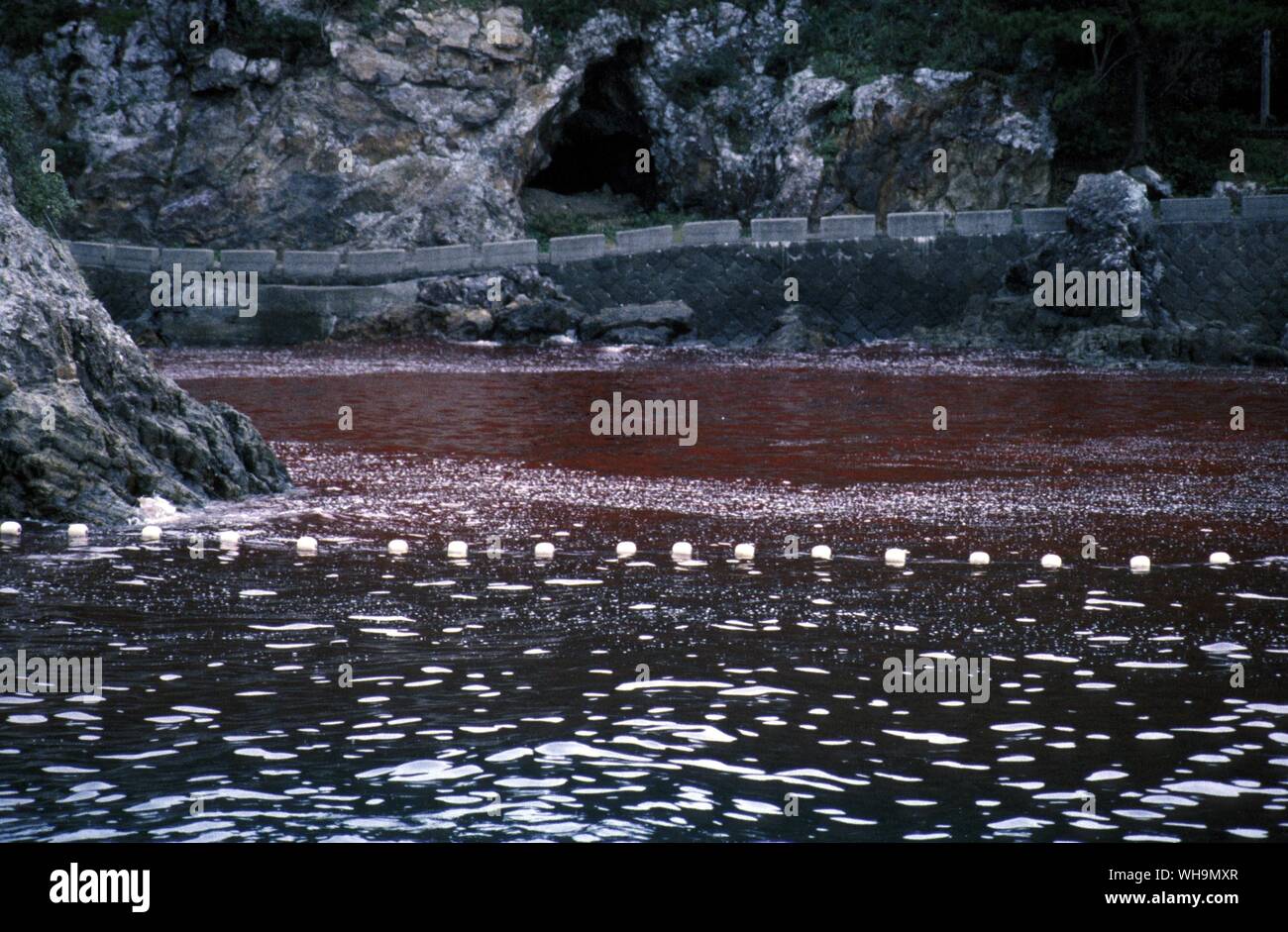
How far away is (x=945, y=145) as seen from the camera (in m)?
41.0

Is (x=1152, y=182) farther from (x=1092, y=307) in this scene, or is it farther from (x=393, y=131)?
(x=393, y=131)

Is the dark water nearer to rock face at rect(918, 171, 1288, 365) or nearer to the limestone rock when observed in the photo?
rock face at rect(918, 171, 1288, 365)

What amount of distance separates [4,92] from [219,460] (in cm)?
1951

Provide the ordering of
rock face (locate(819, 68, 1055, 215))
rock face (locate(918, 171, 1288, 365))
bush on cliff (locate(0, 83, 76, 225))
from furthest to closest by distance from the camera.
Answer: rock face (locate(819, 68, 1055, 215)), rock face (locate(918, 171, 1288, 365)), bush on cliff (locate(0, 83, 76, 225))

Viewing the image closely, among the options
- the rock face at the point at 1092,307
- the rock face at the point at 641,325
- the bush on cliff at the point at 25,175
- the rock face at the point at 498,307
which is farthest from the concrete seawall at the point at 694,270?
the bush on cliff at the point at 25,175

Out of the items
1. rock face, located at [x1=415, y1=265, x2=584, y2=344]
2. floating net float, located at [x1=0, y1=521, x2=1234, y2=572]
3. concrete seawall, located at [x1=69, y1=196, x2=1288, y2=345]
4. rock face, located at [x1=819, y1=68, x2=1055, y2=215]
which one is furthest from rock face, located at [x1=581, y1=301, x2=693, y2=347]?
floating net float, located at [x1=0, y1=521, x2=1234, y2=572]

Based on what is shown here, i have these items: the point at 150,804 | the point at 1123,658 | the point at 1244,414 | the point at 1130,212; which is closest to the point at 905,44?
the point at 1130,212

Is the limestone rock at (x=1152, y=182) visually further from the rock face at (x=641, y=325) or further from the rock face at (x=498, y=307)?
the rock face at (x=498, y=307)

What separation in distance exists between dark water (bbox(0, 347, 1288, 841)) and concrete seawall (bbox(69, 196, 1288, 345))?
19.3 meters

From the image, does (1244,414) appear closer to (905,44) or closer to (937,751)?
(937,751)

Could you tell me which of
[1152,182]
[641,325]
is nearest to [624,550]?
[641,325]

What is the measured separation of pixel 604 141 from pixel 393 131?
8094 mm

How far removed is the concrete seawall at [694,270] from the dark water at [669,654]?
19.3 metres

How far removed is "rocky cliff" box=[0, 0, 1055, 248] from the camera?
41.2m
